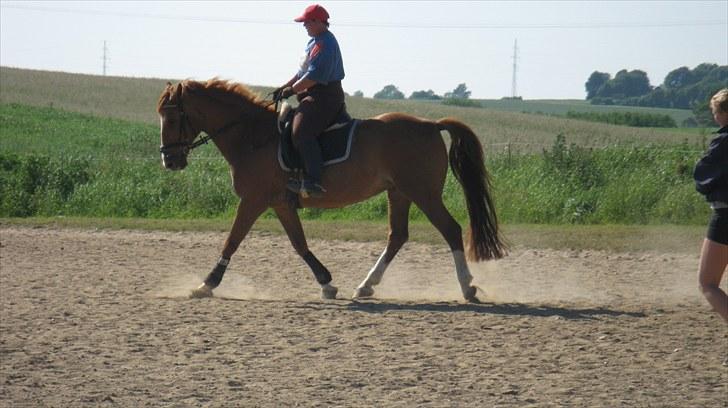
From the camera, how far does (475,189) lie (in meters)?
11.0

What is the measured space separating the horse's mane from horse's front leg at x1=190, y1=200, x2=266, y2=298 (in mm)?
1090

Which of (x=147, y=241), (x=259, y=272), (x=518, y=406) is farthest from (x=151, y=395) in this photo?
(x=147, y=241)

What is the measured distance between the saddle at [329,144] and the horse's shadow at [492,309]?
1385 mm

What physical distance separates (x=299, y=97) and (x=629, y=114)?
42853 millimetres

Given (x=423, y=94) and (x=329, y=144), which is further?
(x=423, y=94)

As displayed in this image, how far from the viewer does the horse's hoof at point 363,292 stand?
35.4 feet

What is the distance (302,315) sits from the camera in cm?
945

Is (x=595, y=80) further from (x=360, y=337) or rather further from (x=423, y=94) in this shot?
(x=360, y=337)

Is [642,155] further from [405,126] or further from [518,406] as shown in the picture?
[518,406]

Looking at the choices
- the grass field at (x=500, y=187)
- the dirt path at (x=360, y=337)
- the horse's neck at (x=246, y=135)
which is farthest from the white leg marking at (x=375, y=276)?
the grass field at (x=500, y=187)

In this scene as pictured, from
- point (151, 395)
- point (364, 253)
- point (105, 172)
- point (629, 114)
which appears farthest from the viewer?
point (629, 114)

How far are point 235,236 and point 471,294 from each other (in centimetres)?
238

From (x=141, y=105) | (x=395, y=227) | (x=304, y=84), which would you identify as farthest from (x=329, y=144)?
(x=141, y=105)

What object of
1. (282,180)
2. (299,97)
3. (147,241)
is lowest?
(147,241)
